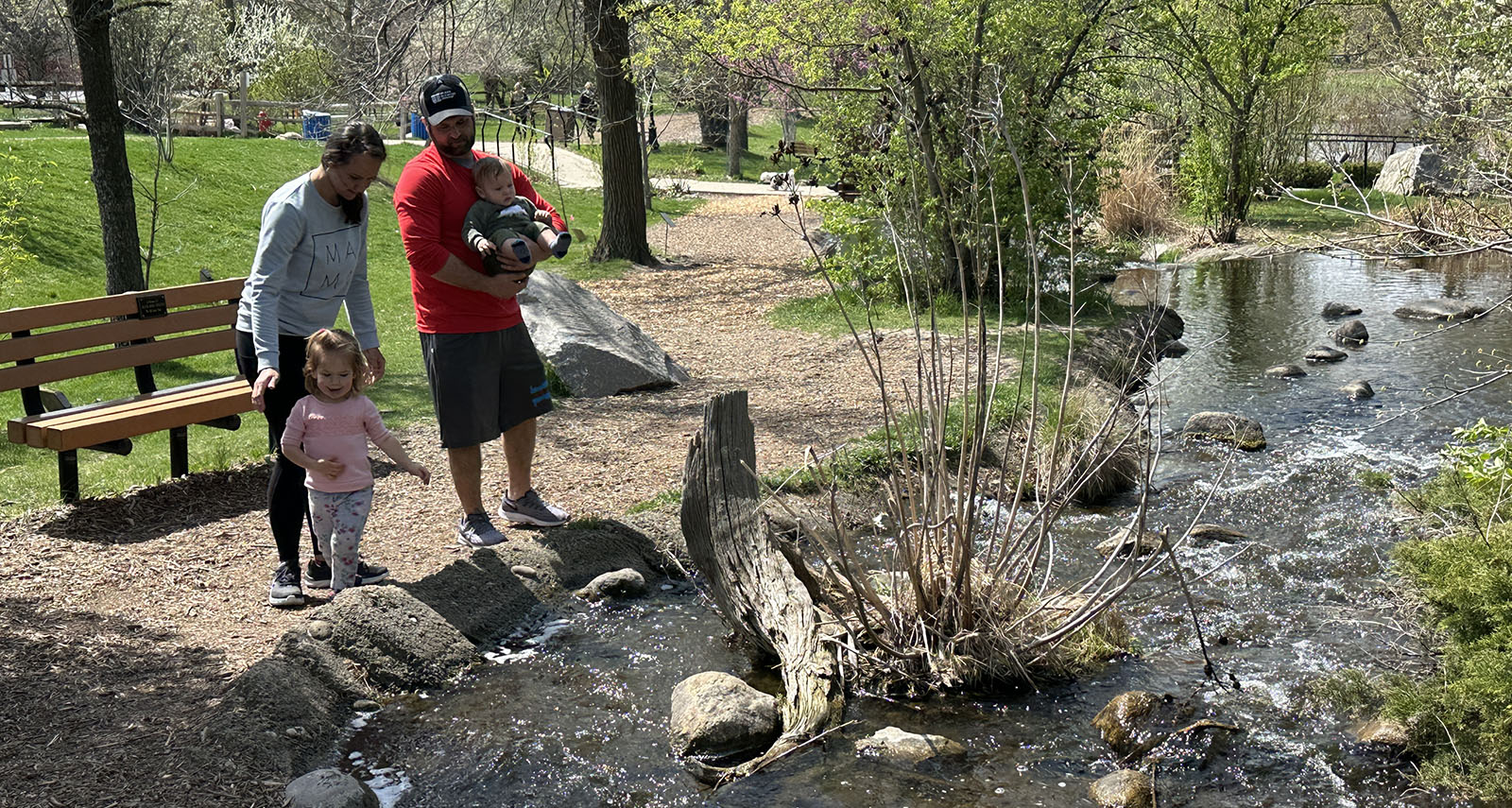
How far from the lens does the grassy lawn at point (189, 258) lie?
6.89m

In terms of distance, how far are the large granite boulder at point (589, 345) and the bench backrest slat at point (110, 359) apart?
217 centimetres

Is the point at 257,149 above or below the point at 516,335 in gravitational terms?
above

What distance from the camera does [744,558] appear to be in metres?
5.04

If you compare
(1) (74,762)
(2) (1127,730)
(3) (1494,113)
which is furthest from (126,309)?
(3) (1494,113)

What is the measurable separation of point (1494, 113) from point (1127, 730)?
9281mm

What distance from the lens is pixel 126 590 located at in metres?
4.98

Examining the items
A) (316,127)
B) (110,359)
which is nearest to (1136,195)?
(110,359)

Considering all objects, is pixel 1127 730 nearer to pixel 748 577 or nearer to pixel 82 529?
pixel 748 577

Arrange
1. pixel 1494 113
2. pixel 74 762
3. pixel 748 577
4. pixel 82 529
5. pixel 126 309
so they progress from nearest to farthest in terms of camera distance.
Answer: pixel 74 762 < pixel 748 577 < pixel 82 529 < pixel 126 309 < pixel 1494 113

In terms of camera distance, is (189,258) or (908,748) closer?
(908,748)

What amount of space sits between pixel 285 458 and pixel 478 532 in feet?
3.07

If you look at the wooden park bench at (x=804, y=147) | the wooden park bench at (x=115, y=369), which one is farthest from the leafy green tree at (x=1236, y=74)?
the wooden park bench at (x=115, y=369)

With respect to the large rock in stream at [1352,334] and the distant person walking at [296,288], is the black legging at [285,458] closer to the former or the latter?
the distant person walking at [296,288]

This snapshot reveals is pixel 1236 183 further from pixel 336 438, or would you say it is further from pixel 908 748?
pixel 336 438
